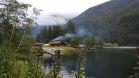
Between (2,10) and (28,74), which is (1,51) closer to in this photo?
(28,74)

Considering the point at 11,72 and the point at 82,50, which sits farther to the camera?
the point at 11,72

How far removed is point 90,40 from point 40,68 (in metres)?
2.04

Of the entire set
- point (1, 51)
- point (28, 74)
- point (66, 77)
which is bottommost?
point (66, 77)

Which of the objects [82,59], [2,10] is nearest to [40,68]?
Result: [82,59]

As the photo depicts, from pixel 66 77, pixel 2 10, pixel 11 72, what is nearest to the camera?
pixel 11 72

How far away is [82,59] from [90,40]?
393mm

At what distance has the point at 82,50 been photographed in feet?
21.5

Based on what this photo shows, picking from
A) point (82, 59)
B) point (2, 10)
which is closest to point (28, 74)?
point (82, 59)

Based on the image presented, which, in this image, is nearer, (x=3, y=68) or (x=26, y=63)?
(x=3, y=68)

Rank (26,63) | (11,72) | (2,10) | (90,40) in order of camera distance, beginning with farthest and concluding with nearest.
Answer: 1. (2,10)
2. (26,63)
3. (11,72)
4. (90,40)

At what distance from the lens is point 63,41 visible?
196 m

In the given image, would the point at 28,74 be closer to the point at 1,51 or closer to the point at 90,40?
the point at 1,51

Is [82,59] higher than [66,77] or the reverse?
higher

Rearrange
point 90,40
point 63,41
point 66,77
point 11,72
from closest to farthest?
point 90,40 → point 11,72 → point 66,77 → point 63,41
